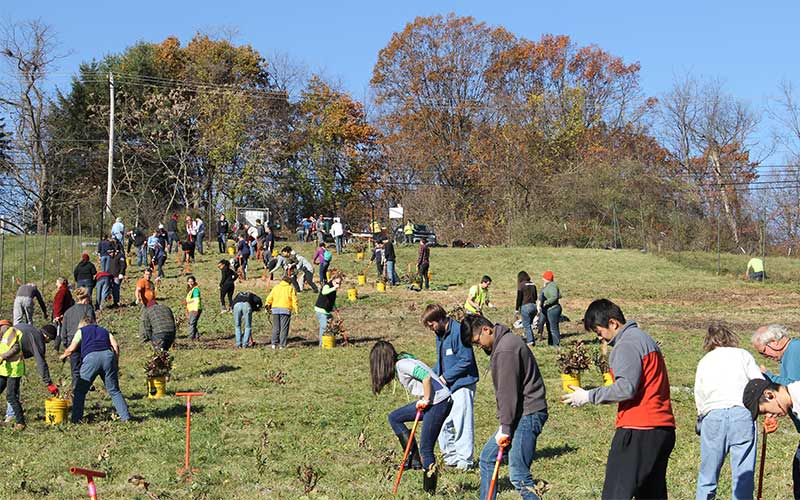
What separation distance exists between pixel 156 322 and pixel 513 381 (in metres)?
11.1

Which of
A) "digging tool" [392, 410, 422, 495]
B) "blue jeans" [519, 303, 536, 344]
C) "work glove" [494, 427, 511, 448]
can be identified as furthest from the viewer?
"blue jeans" [519, 303, 536, 344]

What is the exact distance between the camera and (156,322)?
17.2m

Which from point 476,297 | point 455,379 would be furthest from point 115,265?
→ point 455,379

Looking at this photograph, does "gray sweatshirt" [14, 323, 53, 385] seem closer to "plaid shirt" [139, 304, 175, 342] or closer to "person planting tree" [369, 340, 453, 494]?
"plaid shirt" [139, 304, 175, 342]

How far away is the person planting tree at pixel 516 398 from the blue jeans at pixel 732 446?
4.05 ft

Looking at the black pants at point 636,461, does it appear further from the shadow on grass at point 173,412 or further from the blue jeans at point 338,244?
the blue jeans at point 338,244

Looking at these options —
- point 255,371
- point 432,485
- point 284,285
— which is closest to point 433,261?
point 284,285

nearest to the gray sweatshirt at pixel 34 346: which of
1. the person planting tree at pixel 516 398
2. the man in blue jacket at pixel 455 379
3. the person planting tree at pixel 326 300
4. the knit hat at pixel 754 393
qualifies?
the man in blue jacket at pixel 455 379

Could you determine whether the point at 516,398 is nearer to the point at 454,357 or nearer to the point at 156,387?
the point at 454,357

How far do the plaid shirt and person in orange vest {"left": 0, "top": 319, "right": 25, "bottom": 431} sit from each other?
461 cm

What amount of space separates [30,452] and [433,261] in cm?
2820

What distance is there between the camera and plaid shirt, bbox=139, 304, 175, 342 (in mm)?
17172

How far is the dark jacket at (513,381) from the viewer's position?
24.0 feet

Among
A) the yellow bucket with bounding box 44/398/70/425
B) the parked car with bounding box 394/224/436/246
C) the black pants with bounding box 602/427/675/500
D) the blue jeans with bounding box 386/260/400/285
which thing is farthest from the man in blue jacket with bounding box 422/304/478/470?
the parked car with bounding box 394/224/436/246
